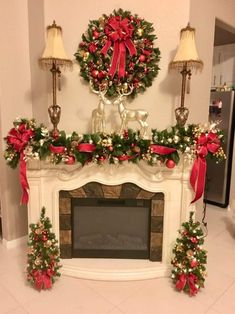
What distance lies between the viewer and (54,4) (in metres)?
2.20

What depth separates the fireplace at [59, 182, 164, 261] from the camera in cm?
212

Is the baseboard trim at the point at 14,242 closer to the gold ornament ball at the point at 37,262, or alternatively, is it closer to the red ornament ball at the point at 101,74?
the gold ornament ball at the point at 37,262

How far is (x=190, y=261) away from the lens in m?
1.96

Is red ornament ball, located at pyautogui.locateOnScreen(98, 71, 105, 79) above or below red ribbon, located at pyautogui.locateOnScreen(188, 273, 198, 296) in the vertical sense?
above

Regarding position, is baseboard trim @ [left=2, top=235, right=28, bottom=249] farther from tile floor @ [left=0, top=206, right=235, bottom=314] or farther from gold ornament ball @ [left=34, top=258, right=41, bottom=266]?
gold ornament ball @ [left=34, top=258, right=41, bottom=266]

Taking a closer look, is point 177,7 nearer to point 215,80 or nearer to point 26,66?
point 26,66

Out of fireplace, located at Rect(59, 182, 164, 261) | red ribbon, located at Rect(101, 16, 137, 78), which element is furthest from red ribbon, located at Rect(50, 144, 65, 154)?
red ribbon, located at Rect(101, 16, 137, 78)

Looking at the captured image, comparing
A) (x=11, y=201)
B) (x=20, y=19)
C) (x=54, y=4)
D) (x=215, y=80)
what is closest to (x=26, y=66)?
(x=20, y=19)

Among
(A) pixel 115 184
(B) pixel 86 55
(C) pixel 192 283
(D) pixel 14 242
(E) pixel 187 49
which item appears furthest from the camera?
(D) pixel 14 242

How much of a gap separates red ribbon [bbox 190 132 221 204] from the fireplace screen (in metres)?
0.43

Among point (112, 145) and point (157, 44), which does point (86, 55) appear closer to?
point (157, 44)

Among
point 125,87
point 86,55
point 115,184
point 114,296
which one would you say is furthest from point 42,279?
point 86,55

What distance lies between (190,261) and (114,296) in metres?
0.63

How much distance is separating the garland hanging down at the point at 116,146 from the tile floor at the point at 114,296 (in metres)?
0.94
